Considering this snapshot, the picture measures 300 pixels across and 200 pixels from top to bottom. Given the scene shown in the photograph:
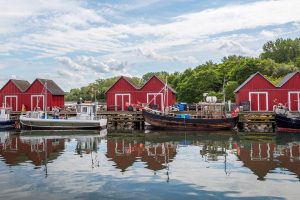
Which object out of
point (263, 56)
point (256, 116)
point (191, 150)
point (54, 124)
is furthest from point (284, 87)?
point (263, 56)

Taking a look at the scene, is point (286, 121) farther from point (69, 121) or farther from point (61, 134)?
point (69, 121)

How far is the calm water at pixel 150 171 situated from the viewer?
12891 millimetres

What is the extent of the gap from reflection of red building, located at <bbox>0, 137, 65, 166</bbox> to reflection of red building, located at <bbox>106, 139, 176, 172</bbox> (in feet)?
11.4

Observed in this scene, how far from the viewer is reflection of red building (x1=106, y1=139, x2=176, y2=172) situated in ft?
60.0

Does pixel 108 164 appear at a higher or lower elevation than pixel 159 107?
lower

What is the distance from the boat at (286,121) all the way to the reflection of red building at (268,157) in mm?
10985

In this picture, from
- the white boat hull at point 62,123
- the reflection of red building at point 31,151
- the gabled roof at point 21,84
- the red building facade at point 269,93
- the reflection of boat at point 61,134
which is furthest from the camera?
the gabled roof at point 21,84

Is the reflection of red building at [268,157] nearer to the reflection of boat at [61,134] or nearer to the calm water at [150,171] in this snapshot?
the calm water at [150,171]

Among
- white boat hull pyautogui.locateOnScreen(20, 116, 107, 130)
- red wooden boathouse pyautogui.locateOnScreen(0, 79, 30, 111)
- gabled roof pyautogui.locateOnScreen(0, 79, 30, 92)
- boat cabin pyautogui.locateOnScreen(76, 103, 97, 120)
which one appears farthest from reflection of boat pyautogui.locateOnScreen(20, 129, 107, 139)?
gabled roof pyautogui.locateOnScreen(0, 79, 30, 92)

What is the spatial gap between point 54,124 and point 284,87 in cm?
2558

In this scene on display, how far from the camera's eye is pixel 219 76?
251 ft

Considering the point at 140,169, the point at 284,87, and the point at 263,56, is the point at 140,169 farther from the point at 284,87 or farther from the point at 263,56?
the point at 263,56

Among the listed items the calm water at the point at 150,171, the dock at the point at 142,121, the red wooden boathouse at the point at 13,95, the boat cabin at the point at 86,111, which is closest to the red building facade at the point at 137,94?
the dock at the point at 142,121

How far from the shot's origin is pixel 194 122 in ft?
123
